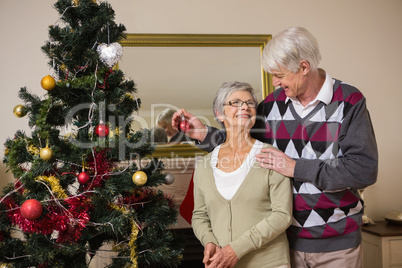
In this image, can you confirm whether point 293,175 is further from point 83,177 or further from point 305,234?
point 83,177

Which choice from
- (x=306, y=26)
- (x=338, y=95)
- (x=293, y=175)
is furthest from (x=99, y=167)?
(x=306, y=26)

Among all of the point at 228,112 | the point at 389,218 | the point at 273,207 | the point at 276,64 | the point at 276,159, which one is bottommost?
the point at 389,218

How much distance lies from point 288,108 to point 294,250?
24.5 inches

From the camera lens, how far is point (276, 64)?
1526mm

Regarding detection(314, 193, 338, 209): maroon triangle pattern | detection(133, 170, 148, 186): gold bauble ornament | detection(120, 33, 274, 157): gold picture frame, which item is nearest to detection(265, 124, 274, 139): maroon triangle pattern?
detection(314, 193, 338, 209): maroon triangle pattern

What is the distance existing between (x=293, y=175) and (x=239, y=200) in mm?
238

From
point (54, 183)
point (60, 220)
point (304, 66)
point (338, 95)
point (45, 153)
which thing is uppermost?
point (304, 66)

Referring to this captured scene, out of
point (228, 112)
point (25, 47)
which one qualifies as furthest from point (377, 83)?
point (25, 47)

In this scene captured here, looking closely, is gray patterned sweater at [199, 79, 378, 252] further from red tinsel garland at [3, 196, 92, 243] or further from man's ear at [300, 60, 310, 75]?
red tinsel garland at [3, 196, 92, 243]

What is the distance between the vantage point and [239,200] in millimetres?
1500

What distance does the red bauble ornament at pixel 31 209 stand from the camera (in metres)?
1.35

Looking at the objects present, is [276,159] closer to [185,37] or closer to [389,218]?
[185,37]

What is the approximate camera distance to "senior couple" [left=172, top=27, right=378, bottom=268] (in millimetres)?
1451

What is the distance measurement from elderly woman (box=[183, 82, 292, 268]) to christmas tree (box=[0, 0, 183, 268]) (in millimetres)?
182
